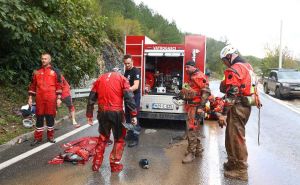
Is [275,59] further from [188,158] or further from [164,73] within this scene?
[188,158]

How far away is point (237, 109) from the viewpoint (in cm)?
592

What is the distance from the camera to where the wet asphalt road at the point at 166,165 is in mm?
5484

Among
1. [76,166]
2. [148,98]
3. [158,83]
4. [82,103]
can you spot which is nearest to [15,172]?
[76,166]

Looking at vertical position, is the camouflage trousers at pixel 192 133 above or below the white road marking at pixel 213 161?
above

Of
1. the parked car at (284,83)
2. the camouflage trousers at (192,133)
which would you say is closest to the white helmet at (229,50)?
the camouflage trousers at (192,133)

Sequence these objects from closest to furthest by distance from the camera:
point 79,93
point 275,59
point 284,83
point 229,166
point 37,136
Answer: point 229,166 < point 37,136 < point 79,93 < point 284,83 < point 275,59

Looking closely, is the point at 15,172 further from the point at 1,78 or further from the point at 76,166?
the point at 1,78

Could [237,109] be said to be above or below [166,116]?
above

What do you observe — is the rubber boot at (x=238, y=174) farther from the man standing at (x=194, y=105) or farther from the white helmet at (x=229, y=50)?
the white helmet at (x=229, y=50)

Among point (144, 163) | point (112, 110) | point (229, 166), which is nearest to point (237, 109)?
point (229, 166)

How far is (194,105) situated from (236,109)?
1080 millimetres

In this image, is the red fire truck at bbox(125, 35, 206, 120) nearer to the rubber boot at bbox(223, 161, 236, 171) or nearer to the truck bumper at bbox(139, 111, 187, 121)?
the truck bumper at bbox(139, 111, 187, 121)

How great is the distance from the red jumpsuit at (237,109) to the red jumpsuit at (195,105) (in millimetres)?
776

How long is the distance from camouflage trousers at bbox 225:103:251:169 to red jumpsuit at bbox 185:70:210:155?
2.65 feet
